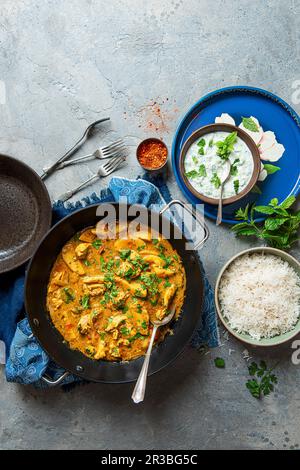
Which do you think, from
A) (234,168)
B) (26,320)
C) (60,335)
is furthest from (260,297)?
(26,320)

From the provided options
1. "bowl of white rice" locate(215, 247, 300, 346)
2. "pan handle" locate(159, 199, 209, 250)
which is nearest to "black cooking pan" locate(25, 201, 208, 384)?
"pan handle" locate(159, 199, 209, 250)

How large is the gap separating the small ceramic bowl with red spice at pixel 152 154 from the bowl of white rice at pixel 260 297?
35.0 inches

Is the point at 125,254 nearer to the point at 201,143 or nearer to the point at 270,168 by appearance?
the point at 201,143

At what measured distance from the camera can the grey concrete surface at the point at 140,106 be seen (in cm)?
395

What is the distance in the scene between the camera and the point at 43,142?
13.1 ft

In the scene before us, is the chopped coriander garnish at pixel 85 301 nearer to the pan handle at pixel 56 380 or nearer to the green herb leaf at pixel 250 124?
the pan handle at pixel 56 380

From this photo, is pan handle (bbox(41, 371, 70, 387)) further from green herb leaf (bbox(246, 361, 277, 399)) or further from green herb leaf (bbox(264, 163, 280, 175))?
green herb leaf (bbox(264, 163, 280, 175))

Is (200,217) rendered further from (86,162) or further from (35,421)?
(35,421)

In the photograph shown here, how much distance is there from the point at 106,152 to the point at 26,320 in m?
1.38

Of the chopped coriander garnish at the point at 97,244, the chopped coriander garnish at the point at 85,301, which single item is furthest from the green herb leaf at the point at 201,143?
the chopped coriander garnish at the point at 85,301

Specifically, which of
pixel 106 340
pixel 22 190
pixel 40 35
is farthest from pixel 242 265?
pixel 40 35

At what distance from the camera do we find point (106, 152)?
12.9ft

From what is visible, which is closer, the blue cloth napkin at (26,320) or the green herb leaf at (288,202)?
the blue cloth napkin at (26,320)

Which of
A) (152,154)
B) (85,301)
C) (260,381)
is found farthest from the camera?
(260,381)
